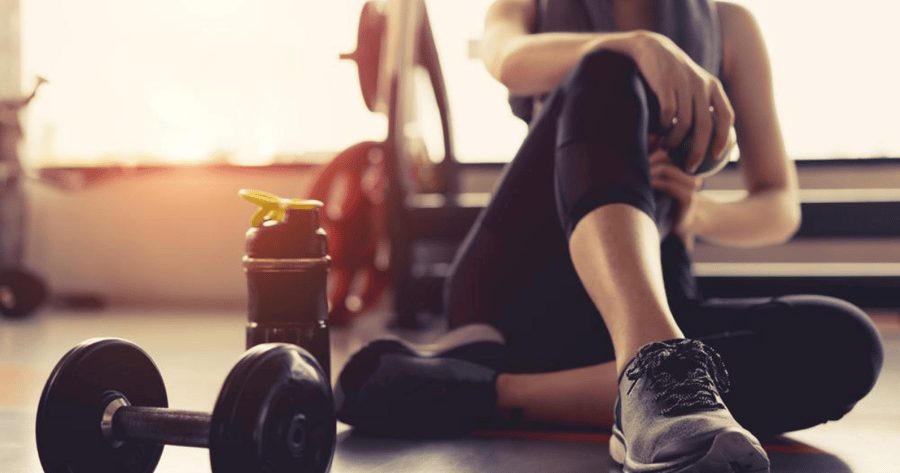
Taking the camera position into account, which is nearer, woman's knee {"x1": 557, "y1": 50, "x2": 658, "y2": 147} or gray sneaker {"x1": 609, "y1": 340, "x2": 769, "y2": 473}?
gray sneaker {"x1": 609, "y1": 340, "x2": 769, "y2": 473}

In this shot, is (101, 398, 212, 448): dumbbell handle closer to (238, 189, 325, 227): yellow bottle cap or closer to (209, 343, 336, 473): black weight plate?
(209, 343, 336, 473): black weight plate

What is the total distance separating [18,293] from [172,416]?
105 inches

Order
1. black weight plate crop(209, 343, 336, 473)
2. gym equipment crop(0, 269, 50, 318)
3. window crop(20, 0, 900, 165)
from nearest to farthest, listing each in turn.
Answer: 1. black weight plate crop(209, 343, 336, 473)
2. gym equipment crop(0, 269, 50, 318)
3. window crop(20, 0, 900, 165)

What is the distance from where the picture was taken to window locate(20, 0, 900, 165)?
11.8 feet

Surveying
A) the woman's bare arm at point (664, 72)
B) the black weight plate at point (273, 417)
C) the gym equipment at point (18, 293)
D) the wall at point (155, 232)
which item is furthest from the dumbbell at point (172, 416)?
the wall at point (155, 232)

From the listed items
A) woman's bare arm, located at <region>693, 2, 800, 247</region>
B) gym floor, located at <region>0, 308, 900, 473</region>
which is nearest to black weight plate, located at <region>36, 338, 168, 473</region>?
gym floor, located at <region>0, 308, 900, 473</region>

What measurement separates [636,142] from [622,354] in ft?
0.77

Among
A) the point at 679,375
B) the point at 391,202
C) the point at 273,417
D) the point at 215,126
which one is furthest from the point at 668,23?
the point at 215,126

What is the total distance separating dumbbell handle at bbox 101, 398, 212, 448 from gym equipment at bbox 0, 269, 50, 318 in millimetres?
2572

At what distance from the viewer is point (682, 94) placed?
3.20 feet

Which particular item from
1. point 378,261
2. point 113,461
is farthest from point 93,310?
point 113,461

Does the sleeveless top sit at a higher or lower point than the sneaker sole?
higher

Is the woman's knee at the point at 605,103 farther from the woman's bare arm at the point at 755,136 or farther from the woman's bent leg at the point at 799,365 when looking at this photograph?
the woman's bare arm at the point at 755,136

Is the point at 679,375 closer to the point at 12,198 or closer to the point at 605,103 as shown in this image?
the point at 605,103
